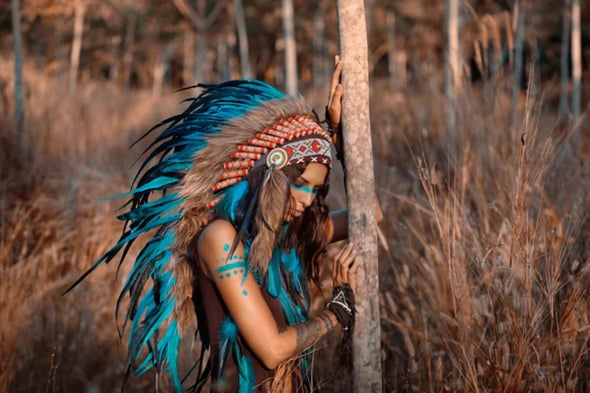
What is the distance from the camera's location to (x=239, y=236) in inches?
56.3

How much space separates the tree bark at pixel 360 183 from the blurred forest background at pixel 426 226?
0.73ft

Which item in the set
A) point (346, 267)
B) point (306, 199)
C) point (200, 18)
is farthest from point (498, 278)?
point (200, 18)

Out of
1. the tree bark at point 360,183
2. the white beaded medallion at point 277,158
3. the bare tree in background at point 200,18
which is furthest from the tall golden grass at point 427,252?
the bare tree in background at point 200,18

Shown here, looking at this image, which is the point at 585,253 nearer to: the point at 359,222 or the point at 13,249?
the point at 359,222

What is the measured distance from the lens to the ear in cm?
148

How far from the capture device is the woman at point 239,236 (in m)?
1.46

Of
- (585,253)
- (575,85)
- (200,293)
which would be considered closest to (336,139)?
(200,293)

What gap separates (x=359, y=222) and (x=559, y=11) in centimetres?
1614

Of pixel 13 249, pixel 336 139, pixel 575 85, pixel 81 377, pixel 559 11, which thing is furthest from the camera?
pixel 559 11

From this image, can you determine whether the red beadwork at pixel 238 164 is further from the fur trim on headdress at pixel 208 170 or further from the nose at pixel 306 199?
the nose at pixel 306 199

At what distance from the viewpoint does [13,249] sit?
3.42m

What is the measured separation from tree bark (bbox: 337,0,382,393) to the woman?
5 centimetres

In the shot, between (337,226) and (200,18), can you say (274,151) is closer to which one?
(337,226)

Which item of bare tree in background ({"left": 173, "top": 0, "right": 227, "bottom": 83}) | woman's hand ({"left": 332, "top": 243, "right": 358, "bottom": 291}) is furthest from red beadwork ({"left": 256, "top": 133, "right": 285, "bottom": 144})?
bare tree in background ({"left": 173, "top": 0, "right": 227, "bottom": 83})
